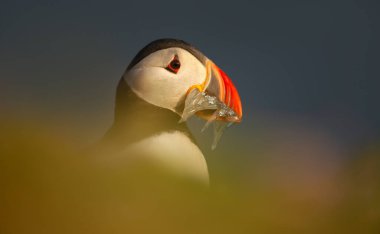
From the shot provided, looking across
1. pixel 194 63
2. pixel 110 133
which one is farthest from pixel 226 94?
pixel 110 133

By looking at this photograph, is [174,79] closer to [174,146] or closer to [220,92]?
[220,92]

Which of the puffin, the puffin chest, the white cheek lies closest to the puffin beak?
the puffin

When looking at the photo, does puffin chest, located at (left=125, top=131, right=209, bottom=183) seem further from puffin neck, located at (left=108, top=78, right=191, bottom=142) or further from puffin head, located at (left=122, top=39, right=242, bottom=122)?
puffin head, located at (left=122, top=39, right=242, bottom=122)

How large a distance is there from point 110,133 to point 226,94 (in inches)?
27.8

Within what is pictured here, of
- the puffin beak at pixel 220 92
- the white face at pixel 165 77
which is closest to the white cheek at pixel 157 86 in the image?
the white face at pixel 165 77

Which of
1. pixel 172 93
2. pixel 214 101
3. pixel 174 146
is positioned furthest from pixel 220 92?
pixel 174 146

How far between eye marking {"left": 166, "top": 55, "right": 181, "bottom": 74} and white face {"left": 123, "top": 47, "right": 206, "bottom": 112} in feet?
0.04

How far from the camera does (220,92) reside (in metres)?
2.54

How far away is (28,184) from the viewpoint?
0.44 meters

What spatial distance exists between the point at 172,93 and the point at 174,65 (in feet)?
0.55

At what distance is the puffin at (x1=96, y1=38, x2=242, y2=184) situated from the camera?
2.42m

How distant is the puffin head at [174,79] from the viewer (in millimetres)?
2525

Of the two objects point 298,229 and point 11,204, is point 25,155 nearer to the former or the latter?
point 11,204

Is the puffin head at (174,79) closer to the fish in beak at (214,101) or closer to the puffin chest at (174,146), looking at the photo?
the fish in beak at (214,101)
